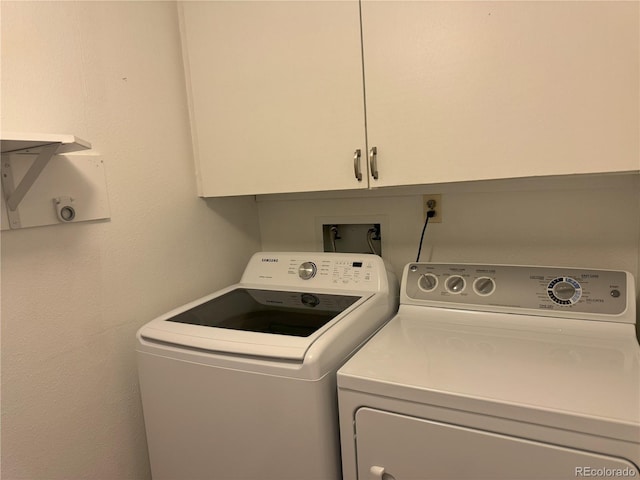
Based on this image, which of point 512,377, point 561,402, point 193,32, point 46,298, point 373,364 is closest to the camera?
point 561,402

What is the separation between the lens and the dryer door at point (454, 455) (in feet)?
2.41

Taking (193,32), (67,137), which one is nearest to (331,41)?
(193,32)

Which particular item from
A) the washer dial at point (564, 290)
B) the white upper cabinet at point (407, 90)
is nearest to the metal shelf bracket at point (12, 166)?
the white upper cabinet at point (407, 90)

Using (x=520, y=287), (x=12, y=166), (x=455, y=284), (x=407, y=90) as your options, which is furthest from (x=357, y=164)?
(x=12, y=166)

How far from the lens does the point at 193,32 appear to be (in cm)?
143

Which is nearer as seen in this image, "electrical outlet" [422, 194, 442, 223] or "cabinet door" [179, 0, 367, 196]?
"cabinet door" [179, 0, 367, 196]

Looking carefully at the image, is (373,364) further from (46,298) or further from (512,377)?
(46,298)

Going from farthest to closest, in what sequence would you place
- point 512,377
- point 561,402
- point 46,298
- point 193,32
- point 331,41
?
point 193,32 → point 331,41 → point 46,298 → point 512,377 → point 561,402

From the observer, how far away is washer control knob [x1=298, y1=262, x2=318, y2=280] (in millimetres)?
1485

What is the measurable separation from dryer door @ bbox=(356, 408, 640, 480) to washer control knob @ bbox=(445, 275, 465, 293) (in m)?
0.55

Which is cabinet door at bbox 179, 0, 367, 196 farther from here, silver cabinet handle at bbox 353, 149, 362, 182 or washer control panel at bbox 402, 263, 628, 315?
washer control panel at bbox 402, 263, 628, 315

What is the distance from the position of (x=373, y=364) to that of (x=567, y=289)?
0.64 metres

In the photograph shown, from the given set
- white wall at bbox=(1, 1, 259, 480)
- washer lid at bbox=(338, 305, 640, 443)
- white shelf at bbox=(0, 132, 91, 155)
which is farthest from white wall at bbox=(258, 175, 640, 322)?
white shelf at bbox=(0, 132, 91, 155)

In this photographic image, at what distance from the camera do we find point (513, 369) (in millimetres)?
907
